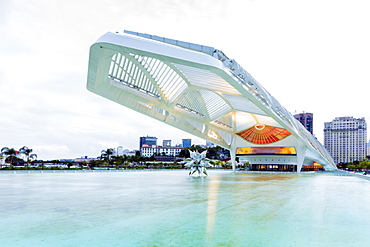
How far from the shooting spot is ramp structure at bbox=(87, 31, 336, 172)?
1992cm

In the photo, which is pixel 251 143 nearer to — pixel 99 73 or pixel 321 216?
pixel 99 73

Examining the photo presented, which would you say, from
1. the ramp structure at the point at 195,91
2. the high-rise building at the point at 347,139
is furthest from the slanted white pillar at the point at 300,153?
the high-rise building at the point at 347,139

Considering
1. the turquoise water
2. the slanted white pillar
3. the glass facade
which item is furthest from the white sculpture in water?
the slanted white pillar

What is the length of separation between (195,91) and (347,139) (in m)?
134

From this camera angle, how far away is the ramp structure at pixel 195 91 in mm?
19922

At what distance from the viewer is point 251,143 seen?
198 feet

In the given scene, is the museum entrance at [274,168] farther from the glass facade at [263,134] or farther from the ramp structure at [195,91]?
the glass facade at [263,134]

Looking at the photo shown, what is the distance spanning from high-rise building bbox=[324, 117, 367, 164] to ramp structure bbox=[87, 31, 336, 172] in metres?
94.4

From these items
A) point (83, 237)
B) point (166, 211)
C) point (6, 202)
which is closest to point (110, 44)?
point (6, 202)

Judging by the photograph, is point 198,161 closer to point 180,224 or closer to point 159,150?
point 180,224

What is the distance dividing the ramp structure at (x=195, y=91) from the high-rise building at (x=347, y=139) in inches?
3715

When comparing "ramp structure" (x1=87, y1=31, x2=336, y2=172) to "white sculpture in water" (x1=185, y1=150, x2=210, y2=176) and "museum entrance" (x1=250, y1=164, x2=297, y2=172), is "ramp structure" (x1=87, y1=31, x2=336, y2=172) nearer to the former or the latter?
"museum entrance" (x1=250, y1=164, x2=297, y2=172)

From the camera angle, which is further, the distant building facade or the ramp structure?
the distant building facade

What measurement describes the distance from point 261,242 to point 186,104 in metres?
34.7
